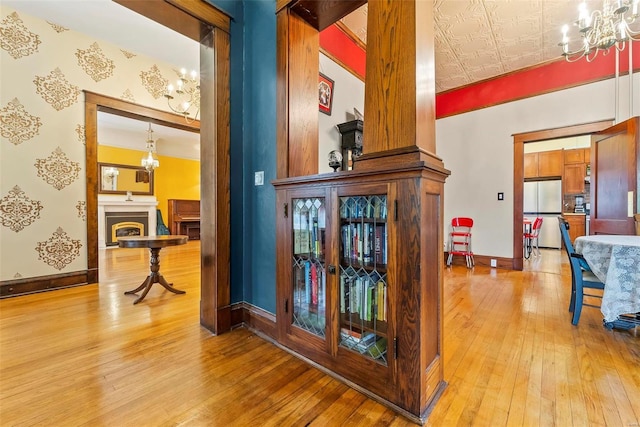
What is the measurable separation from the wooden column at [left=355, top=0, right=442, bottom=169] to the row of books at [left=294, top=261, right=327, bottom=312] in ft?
2.24

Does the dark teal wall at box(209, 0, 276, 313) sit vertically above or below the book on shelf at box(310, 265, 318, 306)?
above

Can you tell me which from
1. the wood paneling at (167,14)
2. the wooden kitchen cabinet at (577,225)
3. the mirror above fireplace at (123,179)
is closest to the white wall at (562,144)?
the wooden kitchen cabinet at (577,225)

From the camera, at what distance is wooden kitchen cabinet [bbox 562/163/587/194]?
249 inches

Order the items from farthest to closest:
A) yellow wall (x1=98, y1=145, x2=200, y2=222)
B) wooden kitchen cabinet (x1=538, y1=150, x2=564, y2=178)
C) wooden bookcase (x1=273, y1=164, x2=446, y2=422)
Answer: yellow wall (x1=98, y1=145, x2=200, y2=222) < wooden kitchen cabinet (x1=538, y1=150, x2=564, y2=178) < wooden bookcase (x1=273, y1=164, x2=446, y2=422)

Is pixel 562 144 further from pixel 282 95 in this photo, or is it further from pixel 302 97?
pixel 282 95

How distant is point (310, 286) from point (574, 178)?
26.0ft

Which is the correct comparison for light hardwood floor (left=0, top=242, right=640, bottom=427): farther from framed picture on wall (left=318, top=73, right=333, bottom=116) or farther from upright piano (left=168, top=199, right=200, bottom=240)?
upright piano (left=168, top=199, right=200, bottom=240)

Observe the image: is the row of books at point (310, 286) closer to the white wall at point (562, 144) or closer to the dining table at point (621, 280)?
the dining table at point (621, 280)

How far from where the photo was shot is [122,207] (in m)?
6.83

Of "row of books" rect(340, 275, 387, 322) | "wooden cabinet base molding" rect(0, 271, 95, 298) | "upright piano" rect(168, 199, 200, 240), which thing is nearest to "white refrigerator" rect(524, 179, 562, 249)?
"row of books" rect(340, 275, 387, 322)

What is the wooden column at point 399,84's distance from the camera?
122 cm

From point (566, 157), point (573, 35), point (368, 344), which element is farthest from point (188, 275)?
point (566, 157)

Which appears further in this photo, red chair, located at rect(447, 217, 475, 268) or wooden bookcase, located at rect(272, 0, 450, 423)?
red chair, located at rect(447, 217, 475, 268)

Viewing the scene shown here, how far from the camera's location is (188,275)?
376 cm
